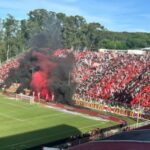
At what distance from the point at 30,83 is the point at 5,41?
1987 inches

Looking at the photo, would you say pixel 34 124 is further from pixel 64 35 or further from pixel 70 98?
pixel 64 35

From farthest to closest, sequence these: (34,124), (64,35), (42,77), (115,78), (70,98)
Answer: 1. (64,35)
2. (115,78)
3. (42,77)
4. (70,98)
5. (34,124)

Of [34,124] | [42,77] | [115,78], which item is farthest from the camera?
[115,78]

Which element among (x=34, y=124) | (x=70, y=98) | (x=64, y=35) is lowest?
(x=34, y=124)

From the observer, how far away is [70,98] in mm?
48188

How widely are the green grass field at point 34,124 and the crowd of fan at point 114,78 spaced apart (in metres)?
8.74

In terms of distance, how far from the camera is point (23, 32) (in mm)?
109250

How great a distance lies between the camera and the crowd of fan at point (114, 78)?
47.8 m

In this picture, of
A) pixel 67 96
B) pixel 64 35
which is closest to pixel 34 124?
pixel 67 96

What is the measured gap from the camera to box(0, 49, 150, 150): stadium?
32.2 meters

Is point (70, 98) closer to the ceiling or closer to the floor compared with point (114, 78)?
closer to the floor

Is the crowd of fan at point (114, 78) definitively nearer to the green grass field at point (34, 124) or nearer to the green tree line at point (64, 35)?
the green grass field at point (34, 124)

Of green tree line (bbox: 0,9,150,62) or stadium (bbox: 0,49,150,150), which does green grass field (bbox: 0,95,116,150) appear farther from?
green tree line (bbox: 0,9,150,62)

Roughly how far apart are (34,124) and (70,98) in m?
13.0
